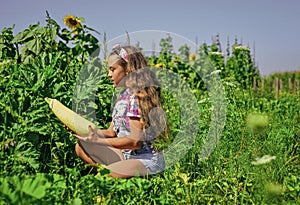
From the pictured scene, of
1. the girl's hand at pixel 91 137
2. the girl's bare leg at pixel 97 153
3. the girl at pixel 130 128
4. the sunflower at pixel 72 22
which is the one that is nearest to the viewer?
the girl's hand at pixel 91 137

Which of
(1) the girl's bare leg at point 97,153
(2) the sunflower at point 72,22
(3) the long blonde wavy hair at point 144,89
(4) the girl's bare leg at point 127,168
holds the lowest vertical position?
(4) the girl's bare leg at point 127,168

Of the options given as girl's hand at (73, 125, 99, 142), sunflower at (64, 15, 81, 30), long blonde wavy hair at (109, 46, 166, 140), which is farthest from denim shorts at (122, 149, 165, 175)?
sunflower at (64, 15, 81, 30)

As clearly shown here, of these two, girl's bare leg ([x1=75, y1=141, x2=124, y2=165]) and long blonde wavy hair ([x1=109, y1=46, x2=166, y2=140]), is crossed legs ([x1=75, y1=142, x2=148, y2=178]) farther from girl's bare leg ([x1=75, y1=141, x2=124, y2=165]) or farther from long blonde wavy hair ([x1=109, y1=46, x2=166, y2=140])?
long blonde wavy hair ([x1=109, y1=46, x2=166, y2=140])

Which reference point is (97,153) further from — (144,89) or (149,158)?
(144,89)

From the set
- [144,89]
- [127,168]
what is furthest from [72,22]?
[127,168]

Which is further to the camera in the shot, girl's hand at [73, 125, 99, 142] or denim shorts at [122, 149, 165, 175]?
denim shorts at [122, 149, 165, 175]

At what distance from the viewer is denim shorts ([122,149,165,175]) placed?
12.4 ft

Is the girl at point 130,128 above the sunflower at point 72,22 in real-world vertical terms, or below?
below

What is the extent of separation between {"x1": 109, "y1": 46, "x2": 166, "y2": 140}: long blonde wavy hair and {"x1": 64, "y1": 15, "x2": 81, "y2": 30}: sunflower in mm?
919

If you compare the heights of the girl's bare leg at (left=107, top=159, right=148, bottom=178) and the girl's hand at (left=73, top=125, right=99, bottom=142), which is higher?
the girl's hand at (left=73, top=125, right=99, bottom=142)

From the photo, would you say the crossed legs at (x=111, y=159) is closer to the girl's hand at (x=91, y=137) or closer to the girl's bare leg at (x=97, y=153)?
the girl's bare leg at (x=97, y=153)

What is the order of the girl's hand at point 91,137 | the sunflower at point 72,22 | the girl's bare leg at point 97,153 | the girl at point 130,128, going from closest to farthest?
the girl's hand at point 91,137
the girl at point 130,128
the girl's bare leg at point 97,153
the sunflower at point 72,22

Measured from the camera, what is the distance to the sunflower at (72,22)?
4.84m

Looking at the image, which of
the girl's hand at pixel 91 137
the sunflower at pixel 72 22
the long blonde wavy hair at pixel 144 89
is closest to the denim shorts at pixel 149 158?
the long blonde wavy hair at pixel 144 89
